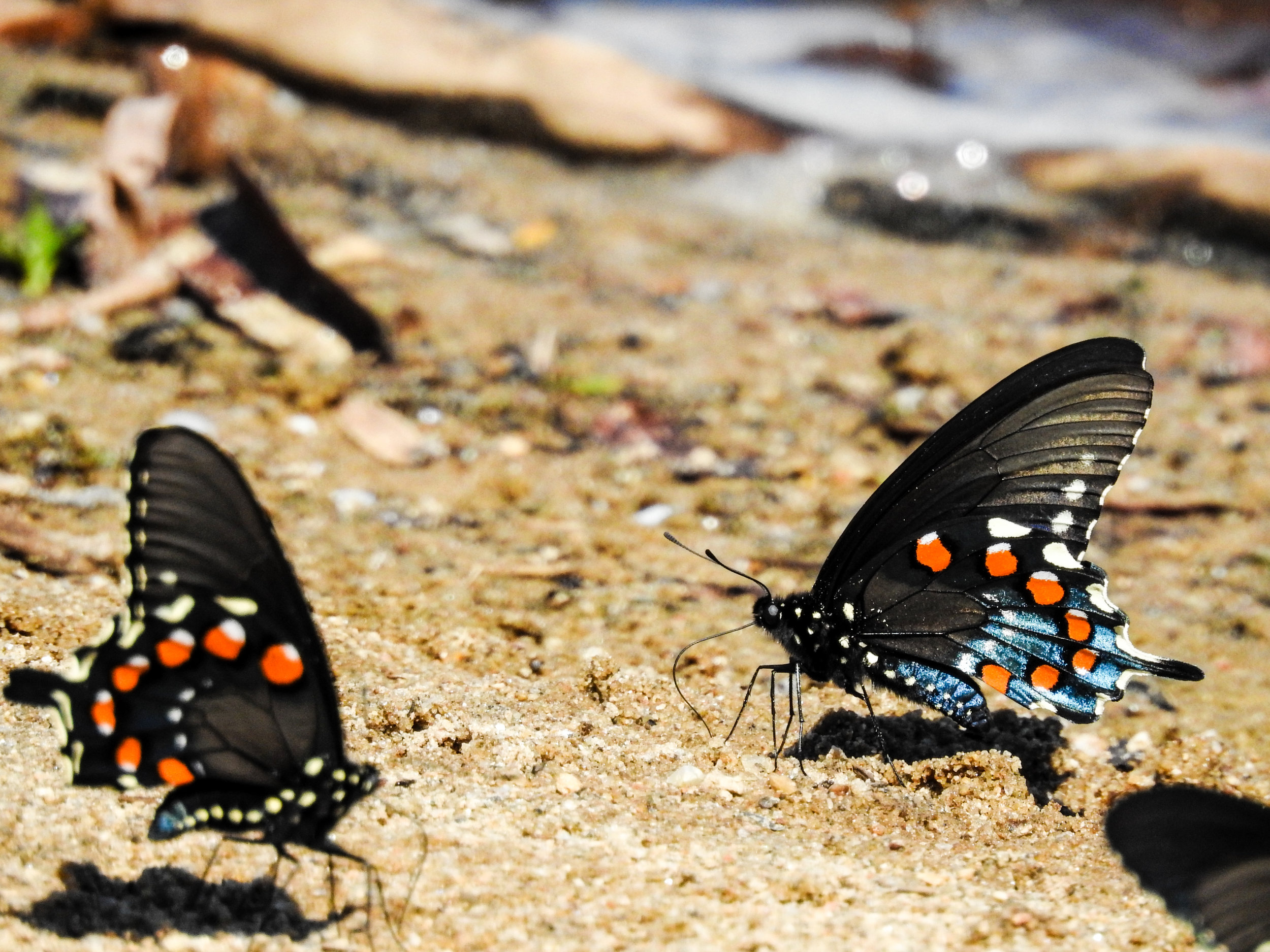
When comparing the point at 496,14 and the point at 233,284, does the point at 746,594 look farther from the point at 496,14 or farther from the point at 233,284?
the point at 496,14

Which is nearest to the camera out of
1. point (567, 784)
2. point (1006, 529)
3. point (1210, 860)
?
point (1210, 860)

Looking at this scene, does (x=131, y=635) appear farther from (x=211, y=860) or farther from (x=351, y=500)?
(x=351, y=500)

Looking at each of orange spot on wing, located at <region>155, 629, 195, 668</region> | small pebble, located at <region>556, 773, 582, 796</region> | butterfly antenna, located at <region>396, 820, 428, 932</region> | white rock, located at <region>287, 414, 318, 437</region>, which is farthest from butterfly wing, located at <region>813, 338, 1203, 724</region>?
white rock, located at <region>287, 414, 318, 437</region>

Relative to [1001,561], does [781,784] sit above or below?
below

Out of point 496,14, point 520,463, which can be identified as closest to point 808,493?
point 520,463

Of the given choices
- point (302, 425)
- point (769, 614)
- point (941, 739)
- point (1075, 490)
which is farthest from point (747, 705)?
point (302, 425)

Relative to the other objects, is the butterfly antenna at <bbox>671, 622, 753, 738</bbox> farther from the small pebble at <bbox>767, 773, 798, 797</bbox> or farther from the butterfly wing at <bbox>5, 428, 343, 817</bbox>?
the butterfly wing at <bbox>5, 428, 343, 817</bbox>
